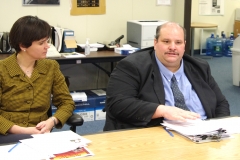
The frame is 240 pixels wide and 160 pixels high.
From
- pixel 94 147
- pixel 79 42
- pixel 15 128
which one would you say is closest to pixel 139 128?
pixel 94 147

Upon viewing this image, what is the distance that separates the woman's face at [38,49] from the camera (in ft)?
7.34

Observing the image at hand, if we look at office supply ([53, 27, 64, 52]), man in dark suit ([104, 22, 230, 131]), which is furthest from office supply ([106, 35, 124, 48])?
man in dark suit ([104, 22, 230, 131])

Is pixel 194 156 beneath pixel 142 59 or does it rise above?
beneath

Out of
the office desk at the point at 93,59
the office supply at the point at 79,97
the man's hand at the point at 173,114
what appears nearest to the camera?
the man's hand at the point at 173,114

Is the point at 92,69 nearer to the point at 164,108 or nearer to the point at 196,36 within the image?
the point at 164,108

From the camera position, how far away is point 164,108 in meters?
1.95

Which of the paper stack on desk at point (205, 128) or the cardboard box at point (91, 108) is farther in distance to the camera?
the cardboard box at point (91, 108)

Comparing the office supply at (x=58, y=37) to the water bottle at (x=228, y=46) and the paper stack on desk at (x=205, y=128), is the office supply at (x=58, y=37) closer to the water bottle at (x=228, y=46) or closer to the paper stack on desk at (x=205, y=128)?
the paper stack on desk at (x=205, y=128)

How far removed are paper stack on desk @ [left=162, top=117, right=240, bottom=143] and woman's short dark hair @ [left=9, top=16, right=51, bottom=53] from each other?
0.89 metres

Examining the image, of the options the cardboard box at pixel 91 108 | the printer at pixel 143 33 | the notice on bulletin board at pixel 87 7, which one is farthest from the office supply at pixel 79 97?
the notice on bulletin board at pixel 87 7

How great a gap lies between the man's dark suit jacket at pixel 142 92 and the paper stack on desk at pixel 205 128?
162mm

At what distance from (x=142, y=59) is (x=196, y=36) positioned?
612 cm

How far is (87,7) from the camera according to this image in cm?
477

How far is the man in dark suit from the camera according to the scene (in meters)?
2.06
